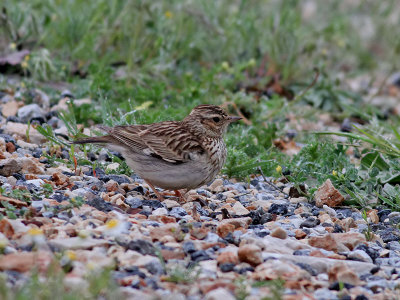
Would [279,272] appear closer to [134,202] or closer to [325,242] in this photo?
[325,242]

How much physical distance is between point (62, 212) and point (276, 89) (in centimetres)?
580

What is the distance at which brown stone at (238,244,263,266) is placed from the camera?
180 inches

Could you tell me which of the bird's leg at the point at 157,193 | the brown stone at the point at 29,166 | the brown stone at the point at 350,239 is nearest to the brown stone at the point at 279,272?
the brown stone at the point at 350,239

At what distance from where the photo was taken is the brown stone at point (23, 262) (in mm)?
4042

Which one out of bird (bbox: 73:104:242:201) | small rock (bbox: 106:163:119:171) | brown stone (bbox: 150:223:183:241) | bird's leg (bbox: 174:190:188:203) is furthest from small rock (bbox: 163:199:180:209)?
brown stone (bbox: 150:223:183:241)

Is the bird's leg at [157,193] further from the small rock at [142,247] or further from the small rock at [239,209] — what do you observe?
the small rock at [142,247]

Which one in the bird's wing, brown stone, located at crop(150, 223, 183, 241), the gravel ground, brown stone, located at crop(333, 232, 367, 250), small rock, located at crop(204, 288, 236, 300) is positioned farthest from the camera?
the bird's wing

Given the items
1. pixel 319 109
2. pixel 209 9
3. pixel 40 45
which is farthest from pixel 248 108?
pixel 40 45

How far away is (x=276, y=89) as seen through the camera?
33.9ft

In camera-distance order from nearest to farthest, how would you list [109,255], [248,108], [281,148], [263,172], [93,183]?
[109,255], [93,183], [263,172], [281,148], [248,108]

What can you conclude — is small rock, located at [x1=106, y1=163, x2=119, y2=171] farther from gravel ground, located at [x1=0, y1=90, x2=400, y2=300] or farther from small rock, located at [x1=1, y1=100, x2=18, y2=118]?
small rock, located at [x1=1, y1=100, x2=18, y2=118]

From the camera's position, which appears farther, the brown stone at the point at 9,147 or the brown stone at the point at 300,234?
the brown stone at the point at 9,147

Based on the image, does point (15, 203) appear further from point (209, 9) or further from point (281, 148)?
point (209, 9)

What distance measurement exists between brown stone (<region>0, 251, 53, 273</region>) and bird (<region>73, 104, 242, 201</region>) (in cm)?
213
